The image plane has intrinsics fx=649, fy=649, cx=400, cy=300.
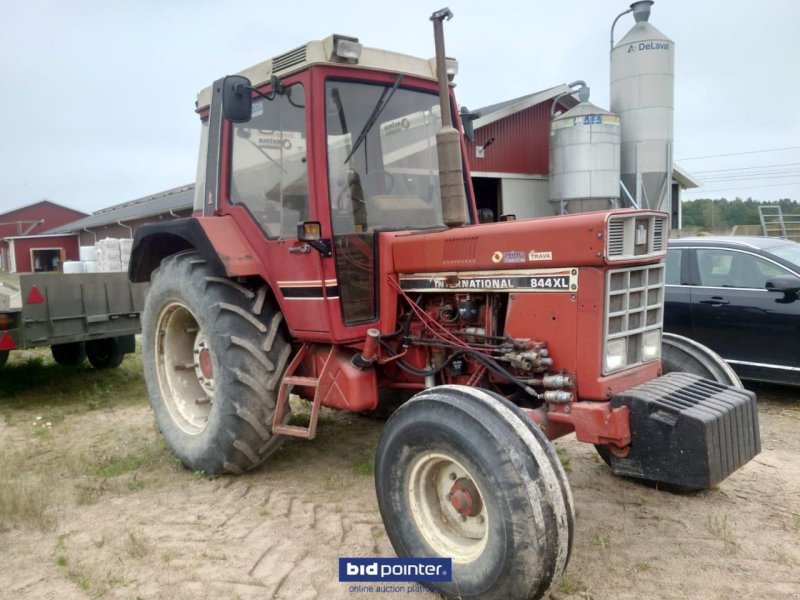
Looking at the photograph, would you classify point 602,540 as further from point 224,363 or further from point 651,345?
point 224,363

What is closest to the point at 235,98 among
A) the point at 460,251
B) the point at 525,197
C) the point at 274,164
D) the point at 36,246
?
the point at 274,164

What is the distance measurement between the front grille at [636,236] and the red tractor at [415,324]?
0.01 metres

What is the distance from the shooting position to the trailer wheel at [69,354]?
7551 millimetres

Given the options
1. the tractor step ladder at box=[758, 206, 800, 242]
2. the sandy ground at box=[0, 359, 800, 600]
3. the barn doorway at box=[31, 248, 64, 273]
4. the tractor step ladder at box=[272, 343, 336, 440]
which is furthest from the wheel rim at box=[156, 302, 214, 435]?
the barn doorway at box=[31, 248, 64, 273]

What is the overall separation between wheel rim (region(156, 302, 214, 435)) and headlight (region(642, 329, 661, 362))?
2847 mm

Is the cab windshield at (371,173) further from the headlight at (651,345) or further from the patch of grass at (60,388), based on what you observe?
the patch of grass at (60,388)

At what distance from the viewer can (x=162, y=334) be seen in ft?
15.3

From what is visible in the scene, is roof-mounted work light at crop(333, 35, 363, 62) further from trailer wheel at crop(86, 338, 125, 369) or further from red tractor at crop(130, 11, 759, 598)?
trailer wheel at crop(86, 338, 125, 369)

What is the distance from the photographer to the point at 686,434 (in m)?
2.71

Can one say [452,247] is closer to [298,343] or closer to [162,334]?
[298,343]

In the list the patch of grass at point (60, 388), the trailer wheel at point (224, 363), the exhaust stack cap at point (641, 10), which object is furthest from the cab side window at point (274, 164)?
the exhaust stack cap at point (641, 10)

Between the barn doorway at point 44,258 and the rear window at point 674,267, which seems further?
the barn doorway at point 44,258

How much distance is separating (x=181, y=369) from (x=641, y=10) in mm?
12220

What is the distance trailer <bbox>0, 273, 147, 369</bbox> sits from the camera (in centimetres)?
595
